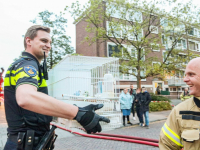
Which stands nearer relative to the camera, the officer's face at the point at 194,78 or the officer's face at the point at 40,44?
the officer's face at the point at 40,44

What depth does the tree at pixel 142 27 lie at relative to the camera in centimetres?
1515

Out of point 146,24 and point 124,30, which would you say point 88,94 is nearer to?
point 124,30

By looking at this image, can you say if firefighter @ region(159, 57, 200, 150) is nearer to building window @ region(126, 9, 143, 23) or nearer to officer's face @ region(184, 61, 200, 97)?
officer's face @ region(184, 61, 200, 97)

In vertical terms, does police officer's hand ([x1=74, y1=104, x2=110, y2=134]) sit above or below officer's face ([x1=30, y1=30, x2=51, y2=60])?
below

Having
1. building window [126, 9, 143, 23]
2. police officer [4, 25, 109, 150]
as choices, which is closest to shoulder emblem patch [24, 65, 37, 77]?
police officer [4, 25, 109, 150]

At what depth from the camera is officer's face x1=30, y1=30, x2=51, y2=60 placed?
5.02 ft

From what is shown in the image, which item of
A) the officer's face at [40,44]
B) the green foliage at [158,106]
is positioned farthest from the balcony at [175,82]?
the officer's face at [40,44]

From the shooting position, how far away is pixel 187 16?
1540cm

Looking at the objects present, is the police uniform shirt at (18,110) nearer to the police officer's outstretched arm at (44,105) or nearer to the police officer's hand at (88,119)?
the police officer's outstretched arm at (44,105)

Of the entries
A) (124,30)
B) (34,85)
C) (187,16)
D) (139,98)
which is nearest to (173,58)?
(187,16)

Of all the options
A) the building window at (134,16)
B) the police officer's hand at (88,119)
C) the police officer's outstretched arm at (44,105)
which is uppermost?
the building window at (134,16)

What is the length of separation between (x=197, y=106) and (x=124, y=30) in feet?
48.9

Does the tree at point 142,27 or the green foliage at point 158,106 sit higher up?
the tree at point 142,27

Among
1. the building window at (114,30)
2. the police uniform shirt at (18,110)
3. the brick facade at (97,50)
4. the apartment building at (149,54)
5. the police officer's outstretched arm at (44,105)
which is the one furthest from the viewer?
the brick facade at (97,50)
